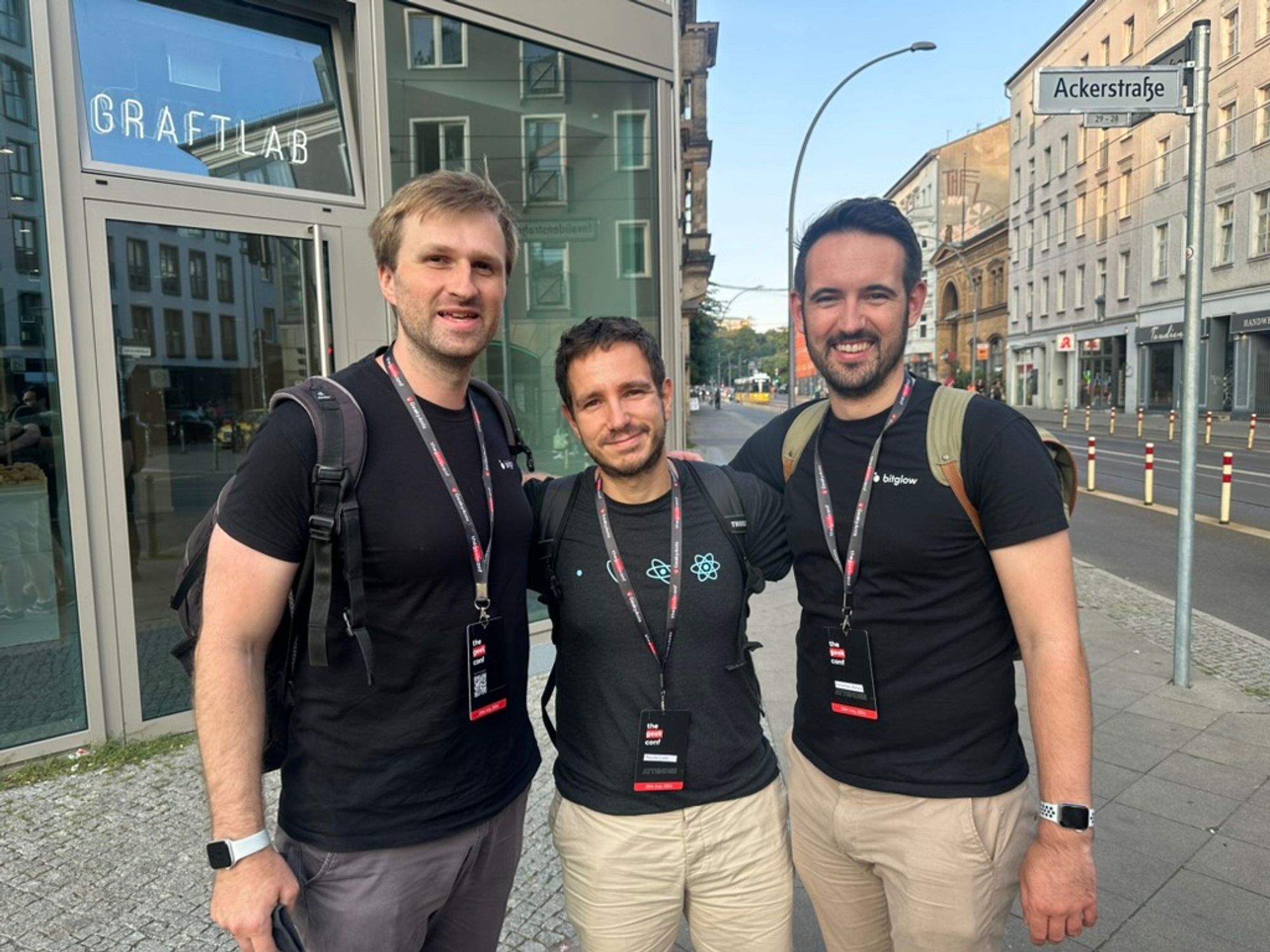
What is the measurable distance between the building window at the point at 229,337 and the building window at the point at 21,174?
3.52 ft

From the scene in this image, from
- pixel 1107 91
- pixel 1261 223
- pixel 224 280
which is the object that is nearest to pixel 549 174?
pixel 224 280

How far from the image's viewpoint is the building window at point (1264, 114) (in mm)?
28406

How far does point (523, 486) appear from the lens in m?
2.34

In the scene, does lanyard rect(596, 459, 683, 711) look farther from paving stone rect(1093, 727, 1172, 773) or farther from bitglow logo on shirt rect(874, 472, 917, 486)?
paving stone rect(1093, 727, 1172, 773)

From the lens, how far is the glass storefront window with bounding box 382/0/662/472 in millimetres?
5957

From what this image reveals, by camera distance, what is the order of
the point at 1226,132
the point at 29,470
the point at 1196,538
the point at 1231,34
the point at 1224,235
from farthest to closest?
the point at 1224,235 < the point at 1226,132 < the point at 1231,34 < the point at 1196,538 < the point at 29,470

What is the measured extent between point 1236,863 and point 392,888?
10.6ft

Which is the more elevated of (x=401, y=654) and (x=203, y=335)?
(x=203, y=335)

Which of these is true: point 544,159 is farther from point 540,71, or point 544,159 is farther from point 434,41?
point 434,41

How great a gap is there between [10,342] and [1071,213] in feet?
162

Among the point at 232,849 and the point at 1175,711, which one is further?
the point at 1175,711

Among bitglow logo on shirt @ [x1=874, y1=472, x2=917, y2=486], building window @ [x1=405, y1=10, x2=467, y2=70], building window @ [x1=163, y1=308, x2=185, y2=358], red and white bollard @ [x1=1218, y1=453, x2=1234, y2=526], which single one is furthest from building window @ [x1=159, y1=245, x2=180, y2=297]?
red and white bollard @ [x1=1218, y1=453, x2=1234, y2=526]

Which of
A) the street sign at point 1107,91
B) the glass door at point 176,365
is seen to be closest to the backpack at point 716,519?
the glass door at point 176,365

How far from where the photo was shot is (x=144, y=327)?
4.59 metres
